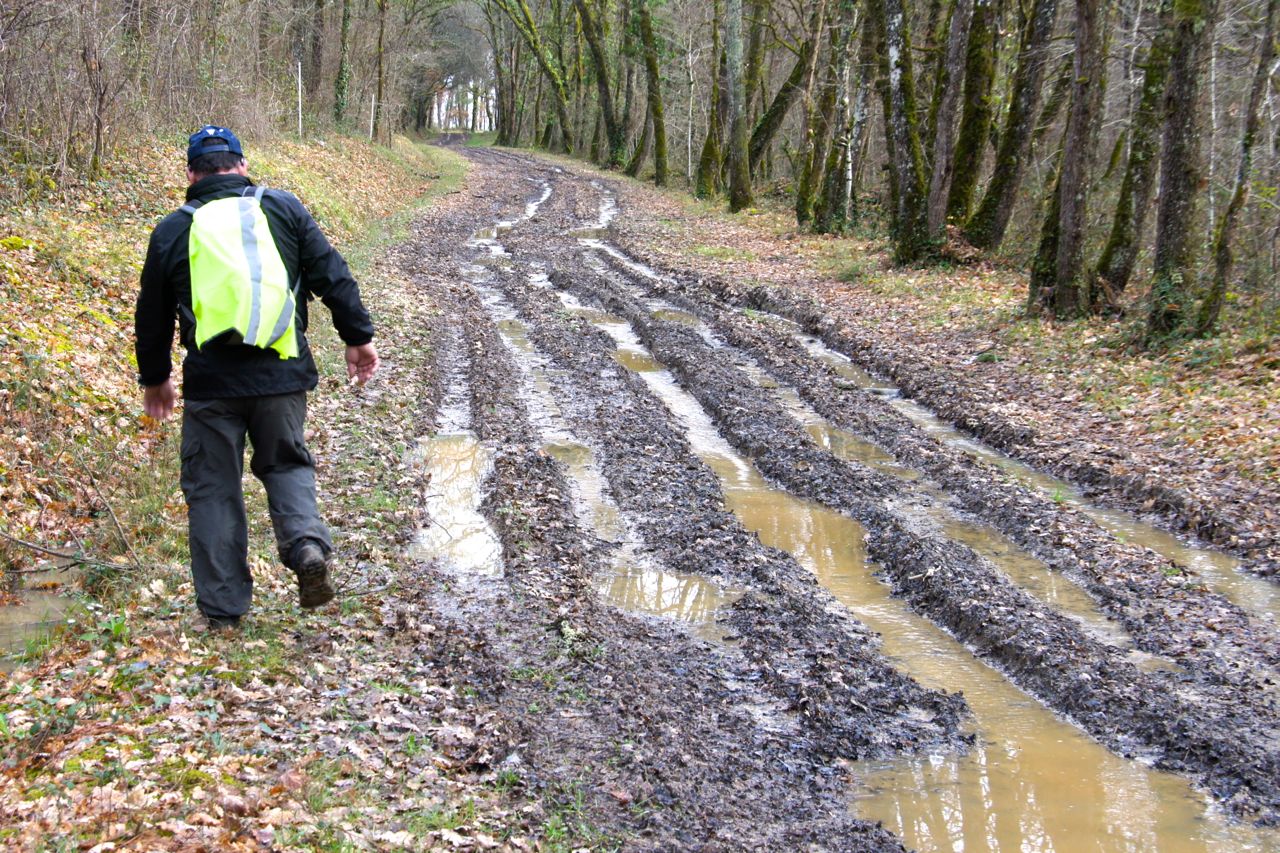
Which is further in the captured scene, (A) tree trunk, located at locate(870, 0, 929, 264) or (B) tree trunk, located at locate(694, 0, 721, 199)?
(B) tree trunk, located at locate(694, 0, 721, 199)

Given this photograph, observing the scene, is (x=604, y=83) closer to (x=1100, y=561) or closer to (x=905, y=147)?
(x=905, y=147)

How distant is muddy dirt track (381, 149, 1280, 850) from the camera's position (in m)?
4.71

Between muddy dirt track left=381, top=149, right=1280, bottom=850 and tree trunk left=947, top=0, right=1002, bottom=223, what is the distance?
29.1 ft

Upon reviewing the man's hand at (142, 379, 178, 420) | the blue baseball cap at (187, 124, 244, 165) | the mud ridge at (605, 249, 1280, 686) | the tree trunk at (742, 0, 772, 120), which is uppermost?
the tree trunk at (742, 0, 772, 120)

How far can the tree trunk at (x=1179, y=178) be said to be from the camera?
11.7 m

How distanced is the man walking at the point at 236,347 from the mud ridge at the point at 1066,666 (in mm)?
3959

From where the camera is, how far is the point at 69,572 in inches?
240

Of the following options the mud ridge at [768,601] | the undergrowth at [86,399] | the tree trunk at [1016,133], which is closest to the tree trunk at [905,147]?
the tree trunk at [1016,133]

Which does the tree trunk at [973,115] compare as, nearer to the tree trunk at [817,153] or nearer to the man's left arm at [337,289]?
the tree trunk at [817,153]

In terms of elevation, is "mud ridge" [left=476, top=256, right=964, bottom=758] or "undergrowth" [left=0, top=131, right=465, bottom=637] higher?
"undergrowth" [left=0, top=131, right=465, bottom=637]

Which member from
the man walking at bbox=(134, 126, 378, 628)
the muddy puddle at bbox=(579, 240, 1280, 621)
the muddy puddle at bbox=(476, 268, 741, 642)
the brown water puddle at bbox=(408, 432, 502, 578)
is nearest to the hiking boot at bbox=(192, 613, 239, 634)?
the man walking at bbox=(134, 126, 378, 628)

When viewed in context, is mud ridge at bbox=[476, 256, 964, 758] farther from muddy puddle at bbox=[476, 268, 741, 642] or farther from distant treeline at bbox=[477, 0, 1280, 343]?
distant treeline at bbox=[477, 0, 1280, 343]

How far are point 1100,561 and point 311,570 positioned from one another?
5553mm

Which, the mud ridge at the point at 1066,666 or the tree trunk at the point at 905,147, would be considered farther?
the tree trunk at the point at 905,147
